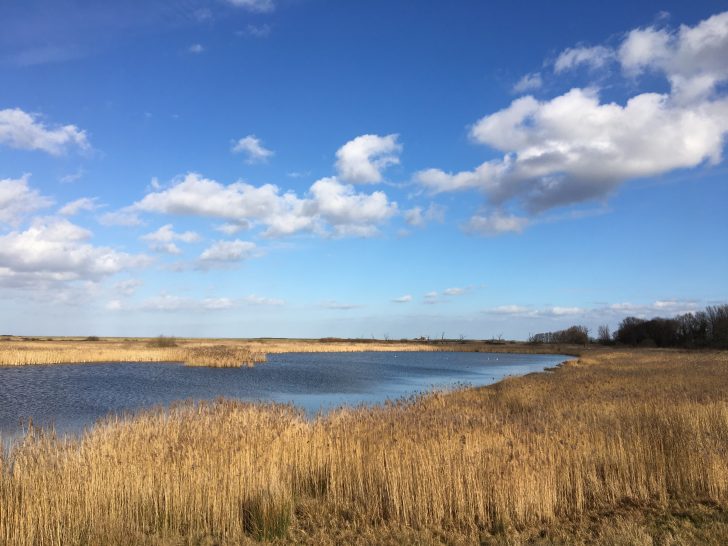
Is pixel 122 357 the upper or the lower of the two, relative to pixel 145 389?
upper

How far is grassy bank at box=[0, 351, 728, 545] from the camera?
673 cm

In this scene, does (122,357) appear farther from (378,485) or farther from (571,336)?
(571,336)

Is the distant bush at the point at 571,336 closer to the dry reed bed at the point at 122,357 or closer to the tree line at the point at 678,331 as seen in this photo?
the tree line at the point at 678,331

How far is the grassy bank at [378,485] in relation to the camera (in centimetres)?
673

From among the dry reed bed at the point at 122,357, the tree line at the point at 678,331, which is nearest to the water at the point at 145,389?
the dry reed bed at the point at 122,357

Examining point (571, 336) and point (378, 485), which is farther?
point (571, 336)

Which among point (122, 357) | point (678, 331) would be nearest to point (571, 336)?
point (678, 331)

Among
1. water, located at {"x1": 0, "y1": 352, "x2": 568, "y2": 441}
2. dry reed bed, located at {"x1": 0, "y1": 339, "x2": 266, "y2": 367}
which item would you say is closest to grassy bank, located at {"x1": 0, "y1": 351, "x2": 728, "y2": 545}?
water, located at {"x1": 0, "y1": 352, "x2": 568, "y2": 441}

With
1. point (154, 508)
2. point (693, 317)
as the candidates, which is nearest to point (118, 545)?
point (154, 508)

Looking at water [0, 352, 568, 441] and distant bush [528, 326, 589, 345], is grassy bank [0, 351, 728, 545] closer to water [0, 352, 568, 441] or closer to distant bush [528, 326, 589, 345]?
water [0, 352, 568, 441]

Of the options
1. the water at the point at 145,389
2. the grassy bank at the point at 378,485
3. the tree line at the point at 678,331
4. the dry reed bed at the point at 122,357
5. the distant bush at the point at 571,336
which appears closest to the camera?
the grassy bank at the point at 378,485

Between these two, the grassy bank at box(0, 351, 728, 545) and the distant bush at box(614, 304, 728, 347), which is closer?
the grassy bank at box(0, 351, 728, 545)

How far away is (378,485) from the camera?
8.09 meters

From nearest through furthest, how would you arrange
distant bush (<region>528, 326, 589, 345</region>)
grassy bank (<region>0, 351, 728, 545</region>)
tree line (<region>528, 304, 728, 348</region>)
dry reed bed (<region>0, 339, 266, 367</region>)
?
grassy bank (<region>0, 351, 728, 545</region>) → dry reed bed (<region>0, 339, 266, 367</region>) → tree line (<region>528, 304, 728, 348</region>) → distant bush (<region>528, 326, 589, 345</region>)
